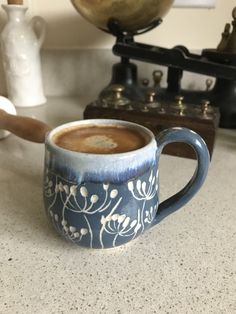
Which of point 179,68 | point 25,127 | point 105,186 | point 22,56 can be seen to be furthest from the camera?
point 22,56

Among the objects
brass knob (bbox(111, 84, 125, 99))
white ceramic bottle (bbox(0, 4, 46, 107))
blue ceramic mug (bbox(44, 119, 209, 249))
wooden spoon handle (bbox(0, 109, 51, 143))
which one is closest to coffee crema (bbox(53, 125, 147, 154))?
blue ceramic mug (bbox(44, 119, 209, 249))

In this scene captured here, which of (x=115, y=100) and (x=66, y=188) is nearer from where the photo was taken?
(x=66, y=188)

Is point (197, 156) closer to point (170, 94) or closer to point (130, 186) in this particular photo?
point (130, 186)

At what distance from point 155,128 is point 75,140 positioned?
0.24m

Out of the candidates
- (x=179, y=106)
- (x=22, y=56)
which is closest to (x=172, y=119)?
(x=179, y=106)

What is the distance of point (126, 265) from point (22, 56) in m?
0.53

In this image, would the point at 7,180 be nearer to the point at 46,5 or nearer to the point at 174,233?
the point at 174,233

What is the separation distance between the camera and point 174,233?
34cm

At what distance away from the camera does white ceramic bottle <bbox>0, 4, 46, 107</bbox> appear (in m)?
0.67

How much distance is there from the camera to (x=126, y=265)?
296 millimetres

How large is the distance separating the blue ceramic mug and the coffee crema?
0.01 metres

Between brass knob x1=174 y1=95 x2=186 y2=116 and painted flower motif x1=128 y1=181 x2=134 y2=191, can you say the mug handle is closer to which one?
painted flower motif x1=128 y1=181 x2=134 y2=191

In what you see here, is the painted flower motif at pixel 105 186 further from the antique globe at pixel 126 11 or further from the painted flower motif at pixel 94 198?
the antique globe at pixel 126 11

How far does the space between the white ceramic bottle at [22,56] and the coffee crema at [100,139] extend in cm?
44
